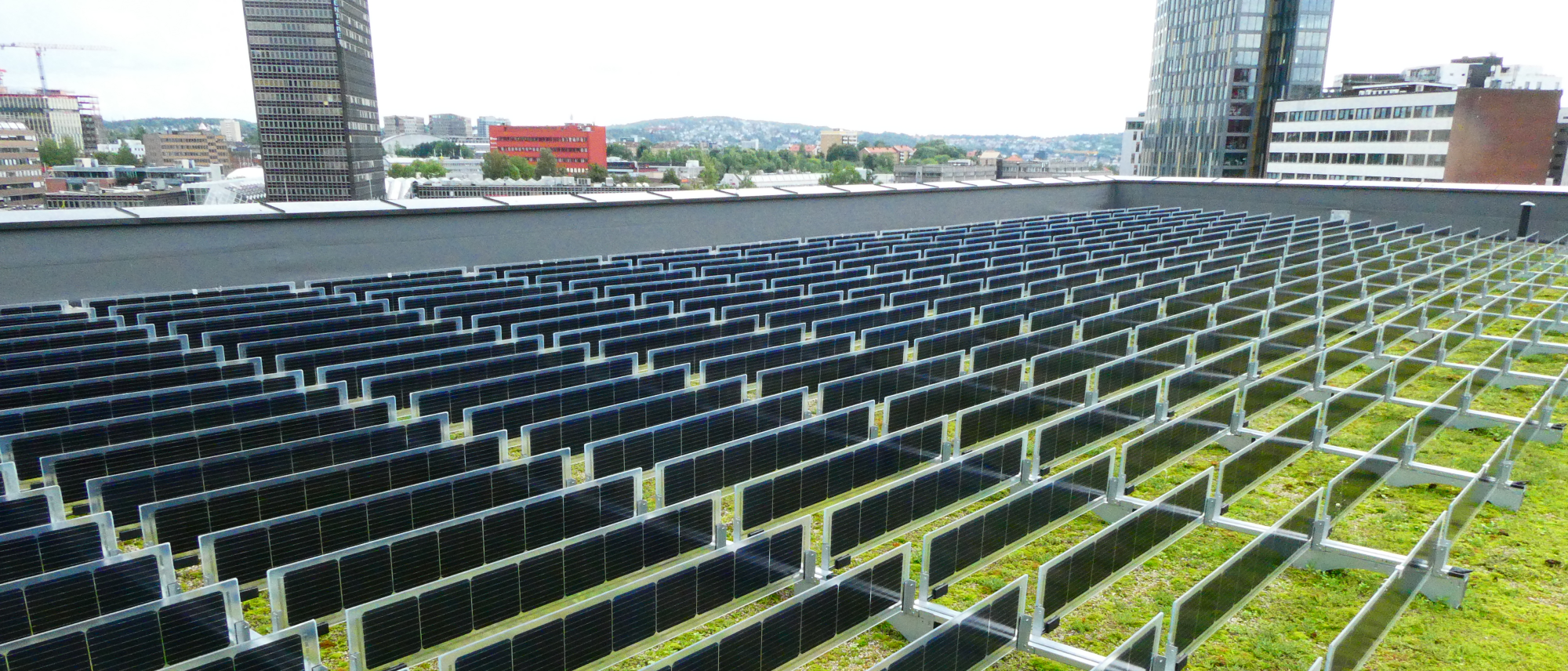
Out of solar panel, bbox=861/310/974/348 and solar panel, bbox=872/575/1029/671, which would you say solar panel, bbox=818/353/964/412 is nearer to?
solar panel, bbox=861/310/974/348

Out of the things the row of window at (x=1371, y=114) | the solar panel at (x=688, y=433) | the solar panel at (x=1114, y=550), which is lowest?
the solar panel at (x=1114, y=550)

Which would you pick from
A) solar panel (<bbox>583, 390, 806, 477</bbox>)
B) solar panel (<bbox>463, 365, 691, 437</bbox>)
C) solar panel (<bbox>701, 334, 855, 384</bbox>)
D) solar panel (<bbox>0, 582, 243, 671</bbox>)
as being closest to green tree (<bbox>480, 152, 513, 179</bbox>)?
solar panel (<bbox>701, 334, 855, 384</bbox>)

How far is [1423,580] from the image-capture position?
702cm

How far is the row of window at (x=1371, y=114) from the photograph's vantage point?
270 ft

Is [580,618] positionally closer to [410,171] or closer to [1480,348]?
[1480,348]

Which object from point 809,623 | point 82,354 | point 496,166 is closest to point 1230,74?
point 82,354

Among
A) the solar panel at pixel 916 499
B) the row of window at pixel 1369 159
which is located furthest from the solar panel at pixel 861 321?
the row of window at pixel 1369 159

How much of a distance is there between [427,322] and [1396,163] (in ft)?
332

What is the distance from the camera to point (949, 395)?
33.3 feet

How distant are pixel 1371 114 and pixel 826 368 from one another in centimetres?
10227

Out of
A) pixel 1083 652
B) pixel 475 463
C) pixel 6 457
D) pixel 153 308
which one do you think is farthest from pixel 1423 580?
pixel 153 308

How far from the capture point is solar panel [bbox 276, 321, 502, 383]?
35.2 ft

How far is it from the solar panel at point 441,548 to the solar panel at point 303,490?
0.70m

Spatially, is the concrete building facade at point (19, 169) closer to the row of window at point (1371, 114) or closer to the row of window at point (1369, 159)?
the row of window at point (1369, 159)
